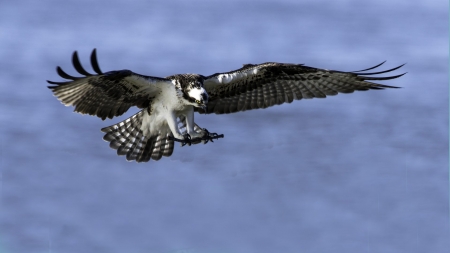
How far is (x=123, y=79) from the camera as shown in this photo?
301 inches

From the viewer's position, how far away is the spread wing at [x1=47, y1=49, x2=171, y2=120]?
24.7 ft

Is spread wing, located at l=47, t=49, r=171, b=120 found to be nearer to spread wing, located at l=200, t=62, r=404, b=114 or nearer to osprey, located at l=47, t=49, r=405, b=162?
osprey, located at l=47, t=49, r=405, b=162

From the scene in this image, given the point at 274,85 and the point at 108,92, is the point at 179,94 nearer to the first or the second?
the point at 108,92

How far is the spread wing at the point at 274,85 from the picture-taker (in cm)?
823

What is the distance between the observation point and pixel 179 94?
25.2 ft

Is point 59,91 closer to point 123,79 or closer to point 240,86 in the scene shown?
point 123,79

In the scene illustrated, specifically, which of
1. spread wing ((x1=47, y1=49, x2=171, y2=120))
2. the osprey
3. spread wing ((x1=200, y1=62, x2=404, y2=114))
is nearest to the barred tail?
the osprey

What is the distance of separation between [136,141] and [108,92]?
3.41ft

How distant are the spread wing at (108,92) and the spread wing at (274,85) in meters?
0.74

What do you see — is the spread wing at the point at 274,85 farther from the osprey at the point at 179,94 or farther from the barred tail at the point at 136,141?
the barred tail at the point at 136,141

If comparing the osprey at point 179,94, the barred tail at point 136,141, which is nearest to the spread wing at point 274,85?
the osprey at point 179,94

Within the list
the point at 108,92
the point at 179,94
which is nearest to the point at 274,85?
the point at 179,94

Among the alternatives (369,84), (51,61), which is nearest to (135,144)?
(369,84)

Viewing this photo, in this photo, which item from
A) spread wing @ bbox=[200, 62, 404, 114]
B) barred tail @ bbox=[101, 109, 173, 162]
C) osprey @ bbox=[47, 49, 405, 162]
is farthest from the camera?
barred tail @ bbox=[101, 109, 173, 162]
